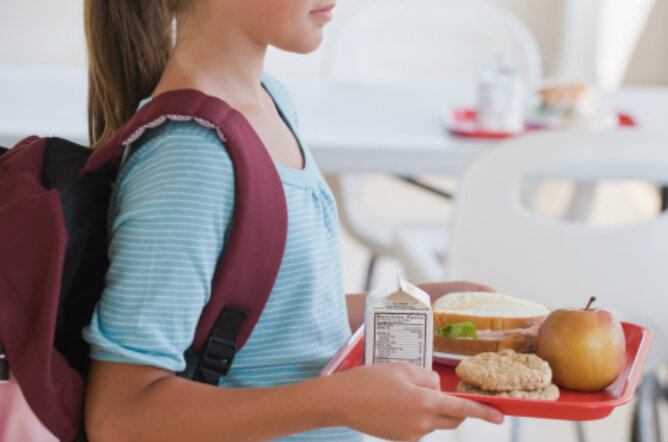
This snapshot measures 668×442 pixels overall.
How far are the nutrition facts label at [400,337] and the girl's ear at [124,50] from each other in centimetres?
30

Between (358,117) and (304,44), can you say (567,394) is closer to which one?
(304,44)

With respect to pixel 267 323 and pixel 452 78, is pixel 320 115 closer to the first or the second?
pixel 452 78

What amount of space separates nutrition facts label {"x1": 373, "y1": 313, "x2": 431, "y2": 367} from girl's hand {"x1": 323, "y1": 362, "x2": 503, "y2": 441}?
7 cm

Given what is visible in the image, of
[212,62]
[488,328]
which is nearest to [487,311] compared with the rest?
[488,328]

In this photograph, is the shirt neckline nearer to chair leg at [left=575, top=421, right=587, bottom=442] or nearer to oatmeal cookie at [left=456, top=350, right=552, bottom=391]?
oatmeal cookie at [left=456, top=350, right=552, bottom=391]

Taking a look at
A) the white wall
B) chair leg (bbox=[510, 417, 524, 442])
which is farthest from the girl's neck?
the white wall

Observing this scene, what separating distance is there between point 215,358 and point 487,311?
1.05ft

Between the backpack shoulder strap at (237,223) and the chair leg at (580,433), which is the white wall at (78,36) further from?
the backpack shoulder strap at (237,223)

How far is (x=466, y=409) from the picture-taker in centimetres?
93

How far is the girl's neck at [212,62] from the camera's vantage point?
1.03 m

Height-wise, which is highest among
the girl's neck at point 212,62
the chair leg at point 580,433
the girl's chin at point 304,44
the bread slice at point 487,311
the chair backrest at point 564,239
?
the girl's chin at point 304,44

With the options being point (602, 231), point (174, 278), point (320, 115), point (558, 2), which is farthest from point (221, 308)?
point (558, 2)

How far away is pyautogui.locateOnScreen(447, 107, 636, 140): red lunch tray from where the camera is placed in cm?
243

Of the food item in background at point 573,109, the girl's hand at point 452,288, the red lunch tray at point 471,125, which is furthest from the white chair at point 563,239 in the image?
the girl's hand at point 452,288
